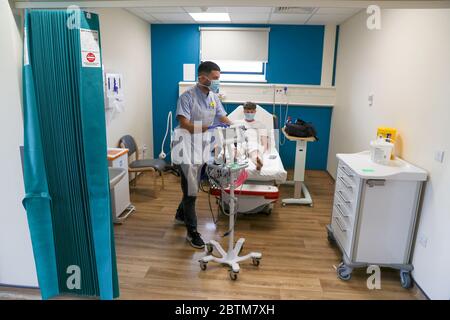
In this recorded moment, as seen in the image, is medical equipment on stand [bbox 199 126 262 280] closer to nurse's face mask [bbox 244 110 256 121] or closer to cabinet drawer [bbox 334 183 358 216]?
cabinet drawer [bbox 334 183 358 216]

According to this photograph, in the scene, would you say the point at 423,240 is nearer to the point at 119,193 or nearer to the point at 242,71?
the point at 119,193

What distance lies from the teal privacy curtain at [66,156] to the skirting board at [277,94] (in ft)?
11.8

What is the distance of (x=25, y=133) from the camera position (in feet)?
5.85

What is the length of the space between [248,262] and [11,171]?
1.88 m

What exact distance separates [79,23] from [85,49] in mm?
129

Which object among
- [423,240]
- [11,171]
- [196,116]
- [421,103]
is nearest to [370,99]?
[421,103]

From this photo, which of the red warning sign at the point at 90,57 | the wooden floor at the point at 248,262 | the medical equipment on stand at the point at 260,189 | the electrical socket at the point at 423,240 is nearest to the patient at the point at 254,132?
the medical equipment on stand at the point at 260,189

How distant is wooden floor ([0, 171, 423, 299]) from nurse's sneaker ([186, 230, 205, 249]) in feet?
0.17

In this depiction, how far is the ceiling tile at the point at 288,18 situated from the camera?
4.39 meters

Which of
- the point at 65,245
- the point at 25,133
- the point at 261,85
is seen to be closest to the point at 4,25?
the point at 25,133

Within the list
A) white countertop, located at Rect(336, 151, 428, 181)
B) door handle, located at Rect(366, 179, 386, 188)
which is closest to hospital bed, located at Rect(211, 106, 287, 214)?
white countertop, located at Rect(336, 151, 428, 181)
